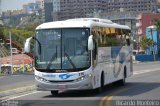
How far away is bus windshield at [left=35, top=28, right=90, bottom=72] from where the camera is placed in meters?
20.2

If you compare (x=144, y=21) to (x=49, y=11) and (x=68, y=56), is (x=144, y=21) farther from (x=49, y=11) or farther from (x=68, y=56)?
(x=68, y=56)

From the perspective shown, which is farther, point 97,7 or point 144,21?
point 144,21

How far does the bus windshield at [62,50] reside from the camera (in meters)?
20.2

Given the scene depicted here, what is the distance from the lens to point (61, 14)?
100m

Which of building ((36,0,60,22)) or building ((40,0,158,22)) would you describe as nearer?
building ((36,0,60,22))

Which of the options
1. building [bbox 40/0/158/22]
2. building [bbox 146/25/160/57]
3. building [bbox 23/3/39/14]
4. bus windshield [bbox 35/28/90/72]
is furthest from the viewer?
building [bbox 23/3/39/14]

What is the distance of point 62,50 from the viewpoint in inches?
802

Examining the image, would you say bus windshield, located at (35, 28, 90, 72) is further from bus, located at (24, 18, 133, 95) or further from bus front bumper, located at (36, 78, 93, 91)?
bus front bumper, located at (36, 78, 93, 91)

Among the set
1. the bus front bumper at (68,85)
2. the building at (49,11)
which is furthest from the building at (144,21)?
the bus front bumper at (68,85)

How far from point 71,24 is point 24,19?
16226 cm

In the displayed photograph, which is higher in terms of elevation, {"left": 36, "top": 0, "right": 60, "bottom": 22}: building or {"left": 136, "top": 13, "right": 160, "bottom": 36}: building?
{"left": 36, "top": 0, "right": 60, "bottom": 22}: building

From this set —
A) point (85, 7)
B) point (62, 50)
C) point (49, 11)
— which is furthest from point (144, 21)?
point (62, 50)

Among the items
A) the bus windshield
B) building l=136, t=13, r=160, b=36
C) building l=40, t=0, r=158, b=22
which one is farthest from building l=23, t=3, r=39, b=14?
the bus windshield

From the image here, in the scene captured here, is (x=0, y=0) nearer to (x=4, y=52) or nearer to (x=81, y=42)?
(x=81, y=42)
